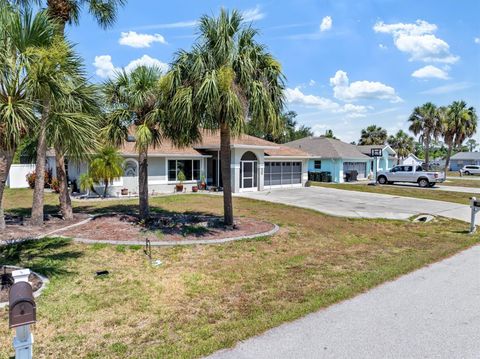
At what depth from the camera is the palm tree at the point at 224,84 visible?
9148 mm

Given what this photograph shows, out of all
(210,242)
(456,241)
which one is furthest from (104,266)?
(456,241)

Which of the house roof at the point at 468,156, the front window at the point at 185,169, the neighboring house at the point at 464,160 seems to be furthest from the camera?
the house roof at the point at 468,156

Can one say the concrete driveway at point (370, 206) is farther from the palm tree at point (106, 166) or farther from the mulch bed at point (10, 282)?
the mulch bed at point (10, 282)

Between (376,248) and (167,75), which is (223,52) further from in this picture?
(376,248)

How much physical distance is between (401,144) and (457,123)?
15.7 m

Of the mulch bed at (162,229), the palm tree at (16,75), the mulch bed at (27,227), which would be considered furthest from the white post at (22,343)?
the mulch bed at (27,227)

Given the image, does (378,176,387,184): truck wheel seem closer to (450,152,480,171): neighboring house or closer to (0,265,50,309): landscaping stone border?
(0,265,50,309): landscaping stone border

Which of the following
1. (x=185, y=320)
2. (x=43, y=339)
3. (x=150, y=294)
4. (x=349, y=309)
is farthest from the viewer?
(x=150, y=294)

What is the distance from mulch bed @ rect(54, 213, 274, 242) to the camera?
966 centimetres

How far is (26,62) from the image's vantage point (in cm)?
553

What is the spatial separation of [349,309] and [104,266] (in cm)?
492

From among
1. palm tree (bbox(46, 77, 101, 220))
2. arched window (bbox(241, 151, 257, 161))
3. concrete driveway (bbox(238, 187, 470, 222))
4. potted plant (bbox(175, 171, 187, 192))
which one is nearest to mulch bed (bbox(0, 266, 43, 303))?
palm tree (bbox(46, 77, 101, 220))

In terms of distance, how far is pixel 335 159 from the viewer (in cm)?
3347

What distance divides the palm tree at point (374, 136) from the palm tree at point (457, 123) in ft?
42.8
